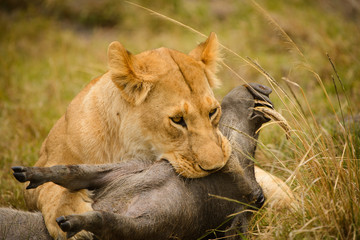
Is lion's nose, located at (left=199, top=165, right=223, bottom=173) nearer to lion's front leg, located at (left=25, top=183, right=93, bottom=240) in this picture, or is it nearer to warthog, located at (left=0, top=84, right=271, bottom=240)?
warthog, located at (left=0, top=84, right=271, bottom=240)

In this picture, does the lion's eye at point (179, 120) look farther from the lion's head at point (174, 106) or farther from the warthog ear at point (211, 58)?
the warthog ear at point (211, 58)

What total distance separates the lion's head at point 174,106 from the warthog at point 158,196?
0.11 metres

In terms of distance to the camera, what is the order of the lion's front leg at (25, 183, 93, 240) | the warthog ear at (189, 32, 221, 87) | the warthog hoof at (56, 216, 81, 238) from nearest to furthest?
1. the warthog hoof at (56, 216, 81, 238)
2. the lion's front leg at (25, 183, 93, 240)
3. the warthog ear at (189, 32, 221, 87)

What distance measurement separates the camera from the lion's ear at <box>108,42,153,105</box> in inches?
109

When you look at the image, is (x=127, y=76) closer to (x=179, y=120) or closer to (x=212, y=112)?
(x=179, y=120)

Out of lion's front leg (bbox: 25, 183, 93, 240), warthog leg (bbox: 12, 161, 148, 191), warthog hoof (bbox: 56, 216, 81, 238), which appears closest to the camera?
warthog hoof (bbox: 56, 216, 81, 238)

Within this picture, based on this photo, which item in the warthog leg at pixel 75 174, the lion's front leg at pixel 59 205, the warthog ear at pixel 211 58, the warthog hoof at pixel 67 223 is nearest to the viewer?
the warthog hoof at pixel 67 223

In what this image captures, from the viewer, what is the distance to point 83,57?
7.02m

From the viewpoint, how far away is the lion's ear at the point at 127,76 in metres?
2.78

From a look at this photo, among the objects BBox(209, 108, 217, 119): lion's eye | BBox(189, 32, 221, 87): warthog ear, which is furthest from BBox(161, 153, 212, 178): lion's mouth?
BBox(189, 32, 221, 87): warthog ear

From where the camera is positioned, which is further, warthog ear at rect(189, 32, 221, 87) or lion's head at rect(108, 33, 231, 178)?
warthog ear at rect(189, 32, 221, 87)

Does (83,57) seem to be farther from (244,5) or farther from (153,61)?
(153,61)

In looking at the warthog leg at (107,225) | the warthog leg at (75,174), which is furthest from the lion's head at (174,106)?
the warthog leg at (107,225)

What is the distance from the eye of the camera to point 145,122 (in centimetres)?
282
